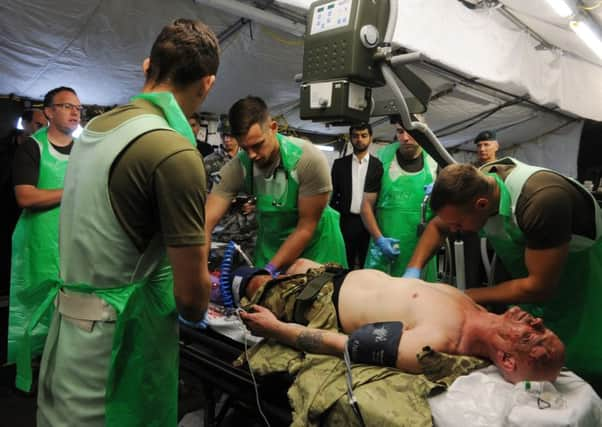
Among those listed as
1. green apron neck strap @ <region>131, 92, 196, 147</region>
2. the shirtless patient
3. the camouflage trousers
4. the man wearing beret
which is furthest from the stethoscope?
the man wearing beret

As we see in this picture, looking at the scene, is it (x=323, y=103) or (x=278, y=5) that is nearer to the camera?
(x=323, y=103)

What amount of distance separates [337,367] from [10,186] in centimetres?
345

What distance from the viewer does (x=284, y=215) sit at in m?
2.27

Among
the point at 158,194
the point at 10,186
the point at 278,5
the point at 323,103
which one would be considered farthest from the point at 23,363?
the point at 10,186

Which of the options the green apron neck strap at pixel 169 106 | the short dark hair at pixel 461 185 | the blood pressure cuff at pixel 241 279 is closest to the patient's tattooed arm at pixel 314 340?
the blood pressure cuff at pixel 241 279

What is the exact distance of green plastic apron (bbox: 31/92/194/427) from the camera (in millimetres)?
1055

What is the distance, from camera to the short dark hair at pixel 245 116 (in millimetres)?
2002

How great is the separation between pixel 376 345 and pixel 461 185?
2.06ft

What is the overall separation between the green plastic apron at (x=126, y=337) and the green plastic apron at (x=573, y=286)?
3.79ft

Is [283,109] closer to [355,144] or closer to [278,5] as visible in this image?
[355,144]

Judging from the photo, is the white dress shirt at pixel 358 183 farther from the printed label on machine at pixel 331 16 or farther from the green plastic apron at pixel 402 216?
the printed label on machine at pixel 331 16

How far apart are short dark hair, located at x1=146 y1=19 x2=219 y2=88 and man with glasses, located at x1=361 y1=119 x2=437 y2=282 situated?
204 cm

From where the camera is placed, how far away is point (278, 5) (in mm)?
2611

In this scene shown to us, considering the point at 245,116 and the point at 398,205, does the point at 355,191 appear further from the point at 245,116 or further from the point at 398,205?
the point at 245,116
